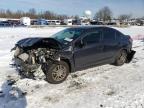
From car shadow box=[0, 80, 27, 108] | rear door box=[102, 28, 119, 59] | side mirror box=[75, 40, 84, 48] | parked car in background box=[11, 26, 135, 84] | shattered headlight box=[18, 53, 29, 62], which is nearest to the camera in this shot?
car shadow box=[0, 80, 27, 108]

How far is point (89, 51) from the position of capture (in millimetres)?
8367

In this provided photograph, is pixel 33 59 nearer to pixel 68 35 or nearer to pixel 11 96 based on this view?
pixel 11 96

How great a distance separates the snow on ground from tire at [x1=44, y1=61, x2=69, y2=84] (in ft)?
0.57

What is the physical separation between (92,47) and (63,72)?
1.48 metres

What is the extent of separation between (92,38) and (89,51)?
0.53m

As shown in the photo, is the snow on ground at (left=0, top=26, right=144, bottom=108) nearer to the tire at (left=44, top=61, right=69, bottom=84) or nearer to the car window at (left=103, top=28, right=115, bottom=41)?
the tire at (left=44, top=61, right=69, bottom=84)

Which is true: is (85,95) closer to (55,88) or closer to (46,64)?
(55,88)

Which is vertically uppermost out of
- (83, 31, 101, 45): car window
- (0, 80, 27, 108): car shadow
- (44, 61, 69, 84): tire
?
(83, 31, 101, 45): car window

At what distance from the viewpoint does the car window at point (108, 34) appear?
9.20 metres

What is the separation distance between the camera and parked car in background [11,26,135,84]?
24.6 feet

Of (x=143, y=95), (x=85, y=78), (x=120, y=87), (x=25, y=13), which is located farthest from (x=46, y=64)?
(x=25, y=13)

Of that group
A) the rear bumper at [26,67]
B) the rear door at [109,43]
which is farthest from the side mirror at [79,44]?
the rear bumper at [26,67]

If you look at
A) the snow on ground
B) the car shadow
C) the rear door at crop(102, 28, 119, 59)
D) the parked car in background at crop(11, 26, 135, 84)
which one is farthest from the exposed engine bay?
the rear door at crop(102, 28, 119, 59)

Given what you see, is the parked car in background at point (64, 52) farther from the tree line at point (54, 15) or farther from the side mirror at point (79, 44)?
the tree line at point (54, 15)
